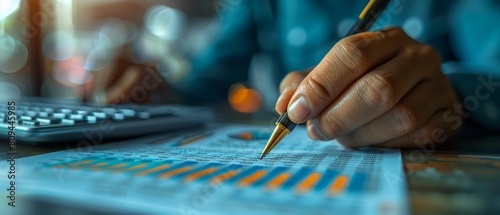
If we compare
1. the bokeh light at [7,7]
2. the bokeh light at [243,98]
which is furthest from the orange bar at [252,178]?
the bokeh light at [7,7]

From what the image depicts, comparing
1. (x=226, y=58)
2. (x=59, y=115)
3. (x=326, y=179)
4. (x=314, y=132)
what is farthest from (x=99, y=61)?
(x=326, y=179)

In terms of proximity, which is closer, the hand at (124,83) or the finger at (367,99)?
the finger at (367,99)

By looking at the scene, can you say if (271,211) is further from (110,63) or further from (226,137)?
(110,63)

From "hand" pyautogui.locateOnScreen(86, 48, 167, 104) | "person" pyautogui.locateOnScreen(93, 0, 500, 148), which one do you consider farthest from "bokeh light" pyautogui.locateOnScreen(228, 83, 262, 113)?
"hand" pyautogui.locateOnScreen(86, 48, 167, 104)

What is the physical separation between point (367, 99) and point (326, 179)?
0.11 m

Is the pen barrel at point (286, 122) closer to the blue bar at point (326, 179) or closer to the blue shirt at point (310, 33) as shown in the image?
the blue bar at point (326, 179)

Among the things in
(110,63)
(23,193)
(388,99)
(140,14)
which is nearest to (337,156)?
(388,99)

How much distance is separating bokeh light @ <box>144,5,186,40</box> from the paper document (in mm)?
1085

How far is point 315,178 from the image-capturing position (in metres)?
0.22

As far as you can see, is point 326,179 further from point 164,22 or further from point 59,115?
point 164,22

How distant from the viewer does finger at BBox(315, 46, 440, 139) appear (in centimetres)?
31

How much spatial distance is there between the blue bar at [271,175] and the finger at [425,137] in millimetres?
135

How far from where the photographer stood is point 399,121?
0.32m

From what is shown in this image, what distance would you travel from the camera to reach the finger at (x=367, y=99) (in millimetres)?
306
